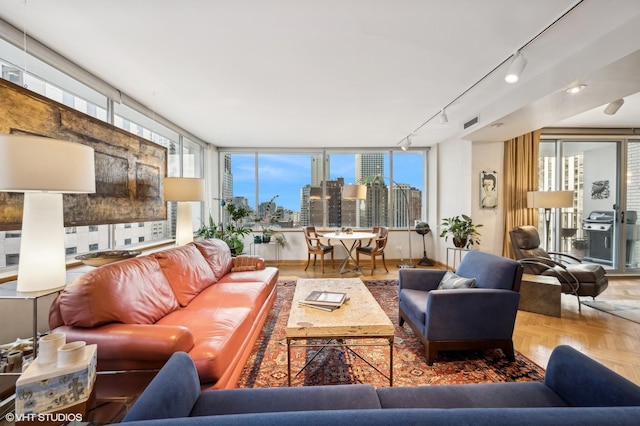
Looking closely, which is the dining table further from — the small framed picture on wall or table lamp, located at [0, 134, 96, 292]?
table lamp, located at [0, 134, 96, 292]

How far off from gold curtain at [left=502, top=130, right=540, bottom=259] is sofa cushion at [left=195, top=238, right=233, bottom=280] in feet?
14.7

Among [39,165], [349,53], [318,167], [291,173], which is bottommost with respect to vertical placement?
[39,165]

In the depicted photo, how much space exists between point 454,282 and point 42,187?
2976mm

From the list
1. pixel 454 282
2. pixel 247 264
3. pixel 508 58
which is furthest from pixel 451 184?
pixel 247 264

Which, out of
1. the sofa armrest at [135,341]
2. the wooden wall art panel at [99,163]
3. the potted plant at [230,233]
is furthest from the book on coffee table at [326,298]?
the potted plant at [230,233]

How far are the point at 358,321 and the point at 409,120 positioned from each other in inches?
136

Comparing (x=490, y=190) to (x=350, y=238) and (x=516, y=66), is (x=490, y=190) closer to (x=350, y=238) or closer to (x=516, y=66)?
(x=350, y=238)

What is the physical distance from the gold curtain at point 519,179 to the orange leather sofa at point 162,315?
4365mm

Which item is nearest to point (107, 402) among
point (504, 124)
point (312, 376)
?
point (312, 376)

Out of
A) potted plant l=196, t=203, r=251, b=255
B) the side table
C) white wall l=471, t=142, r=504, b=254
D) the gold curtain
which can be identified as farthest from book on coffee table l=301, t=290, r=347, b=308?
the gold curtain

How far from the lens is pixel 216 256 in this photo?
3174mm

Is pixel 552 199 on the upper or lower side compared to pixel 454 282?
upper

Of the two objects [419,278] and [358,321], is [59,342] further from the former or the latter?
[419,278]

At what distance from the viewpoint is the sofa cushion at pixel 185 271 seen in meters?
2.31
